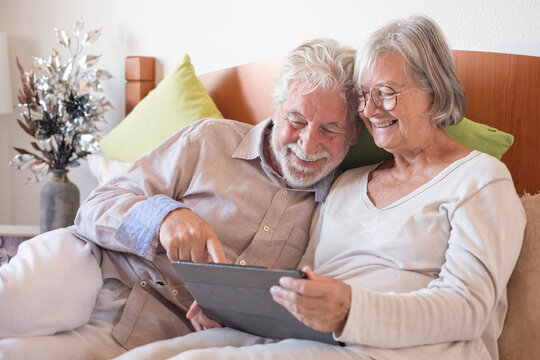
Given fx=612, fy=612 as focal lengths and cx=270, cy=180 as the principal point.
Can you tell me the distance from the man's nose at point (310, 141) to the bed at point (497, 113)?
0.41 meters

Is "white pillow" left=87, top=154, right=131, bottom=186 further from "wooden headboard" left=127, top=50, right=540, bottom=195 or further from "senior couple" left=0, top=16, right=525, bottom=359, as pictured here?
"wooden headboard" left=127, top=50, right=540, bottom=195

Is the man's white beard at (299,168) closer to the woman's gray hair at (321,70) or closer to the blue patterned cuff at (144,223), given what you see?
the woman's gray hair at (321,70)

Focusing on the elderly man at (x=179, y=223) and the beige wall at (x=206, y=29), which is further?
the beige wall at (x=206, y=29)

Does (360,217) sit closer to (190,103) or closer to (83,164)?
(190,103)

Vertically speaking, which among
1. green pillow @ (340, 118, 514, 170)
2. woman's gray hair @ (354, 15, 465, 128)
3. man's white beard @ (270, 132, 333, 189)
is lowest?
man's white beard @ (270, 132, 333, 189)

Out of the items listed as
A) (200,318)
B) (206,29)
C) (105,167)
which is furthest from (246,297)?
(206,29)

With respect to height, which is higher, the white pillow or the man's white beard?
the man's white beard

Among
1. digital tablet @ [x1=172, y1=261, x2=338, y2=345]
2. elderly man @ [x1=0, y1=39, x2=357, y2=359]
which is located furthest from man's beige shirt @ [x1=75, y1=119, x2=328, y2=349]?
digital tablet @ [x1=172, y1=261, x2=338, y2=345]

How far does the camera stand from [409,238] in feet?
3.99

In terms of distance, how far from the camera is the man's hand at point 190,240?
4.19ft

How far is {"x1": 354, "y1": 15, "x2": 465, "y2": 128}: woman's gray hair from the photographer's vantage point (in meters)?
1.28

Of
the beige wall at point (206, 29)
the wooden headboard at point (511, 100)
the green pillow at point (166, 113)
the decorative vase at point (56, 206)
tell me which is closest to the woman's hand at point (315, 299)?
the wooden headboard at point (511, 100)

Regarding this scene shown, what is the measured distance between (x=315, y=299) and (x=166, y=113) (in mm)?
1292

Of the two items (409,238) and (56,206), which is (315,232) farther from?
(56,206)
